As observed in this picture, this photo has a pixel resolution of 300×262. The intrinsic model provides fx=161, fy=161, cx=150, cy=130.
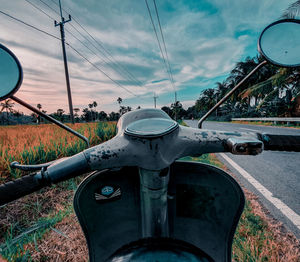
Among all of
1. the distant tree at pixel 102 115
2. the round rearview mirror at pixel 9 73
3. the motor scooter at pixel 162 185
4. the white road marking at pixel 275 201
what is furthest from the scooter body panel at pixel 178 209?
the distant tree at pixel 102 115

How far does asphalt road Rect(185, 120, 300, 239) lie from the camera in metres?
1.73

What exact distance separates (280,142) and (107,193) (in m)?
0.79

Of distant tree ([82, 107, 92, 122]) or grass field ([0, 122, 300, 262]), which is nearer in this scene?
grass field ([0, 122, 300, 262])

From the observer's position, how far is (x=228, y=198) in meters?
0.76

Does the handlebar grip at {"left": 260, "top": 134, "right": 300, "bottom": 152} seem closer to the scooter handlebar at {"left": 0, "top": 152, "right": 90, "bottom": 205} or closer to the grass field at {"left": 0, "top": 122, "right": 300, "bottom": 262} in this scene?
the scooter handlebar at {"left": 0, "top": 152, "right": 90, "bottom": 205}

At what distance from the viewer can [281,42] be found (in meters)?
0.79

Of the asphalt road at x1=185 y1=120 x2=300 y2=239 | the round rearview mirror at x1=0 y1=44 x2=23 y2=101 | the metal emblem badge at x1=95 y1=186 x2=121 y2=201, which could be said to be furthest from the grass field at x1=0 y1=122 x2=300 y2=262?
the round rearview mirror at x1=0 y1=44 x2=23 y2=101

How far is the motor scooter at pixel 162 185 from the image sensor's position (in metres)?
0.54

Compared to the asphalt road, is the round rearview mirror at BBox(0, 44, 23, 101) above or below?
above

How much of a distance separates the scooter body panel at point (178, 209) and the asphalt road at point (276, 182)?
123cm

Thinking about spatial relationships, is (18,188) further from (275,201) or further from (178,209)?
(275,201)

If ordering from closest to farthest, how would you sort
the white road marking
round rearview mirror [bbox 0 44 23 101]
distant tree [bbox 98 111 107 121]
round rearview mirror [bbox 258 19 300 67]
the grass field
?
round rearview mirror [bbox 0 44 23 101] < round rearview mirror [bbox 258 19 300 67] < the grass field < the white road marking < distant tree [bbox 98 111 107 121]

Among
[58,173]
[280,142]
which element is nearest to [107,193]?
[58,173]

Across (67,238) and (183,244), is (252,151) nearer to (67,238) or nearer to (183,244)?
(183,244)
